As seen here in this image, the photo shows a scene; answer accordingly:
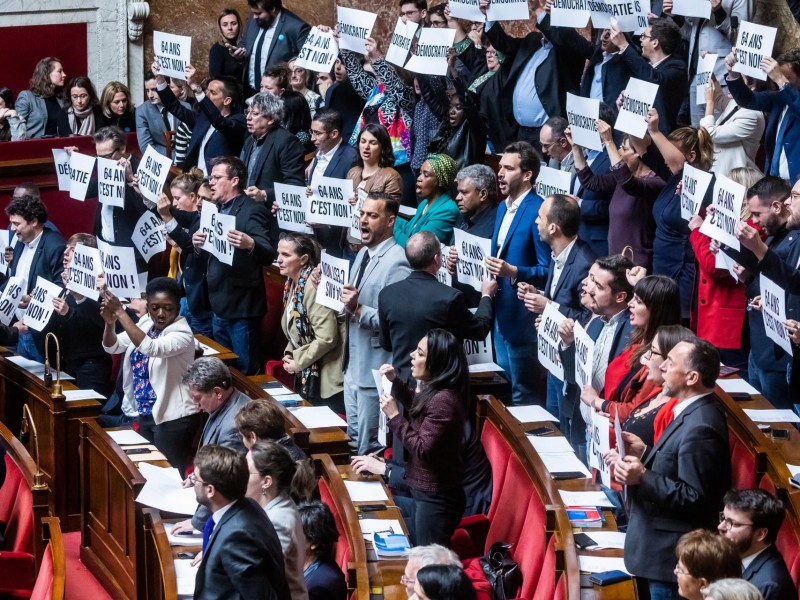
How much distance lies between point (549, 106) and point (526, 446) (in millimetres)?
3512

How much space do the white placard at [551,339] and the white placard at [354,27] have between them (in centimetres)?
339

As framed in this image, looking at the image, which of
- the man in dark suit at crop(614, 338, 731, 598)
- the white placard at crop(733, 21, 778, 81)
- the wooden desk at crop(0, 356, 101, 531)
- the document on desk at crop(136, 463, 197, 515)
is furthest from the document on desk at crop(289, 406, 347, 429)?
the white placard at crop(733, 21, 778, 81)

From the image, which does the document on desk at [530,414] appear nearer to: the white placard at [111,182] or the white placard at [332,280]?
the white placard at [332,280]

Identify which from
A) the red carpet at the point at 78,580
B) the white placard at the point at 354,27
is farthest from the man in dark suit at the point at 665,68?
the red carpet at the point at 78,580

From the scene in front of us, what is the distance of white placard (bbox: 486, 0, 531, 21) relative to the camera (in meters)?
8.36

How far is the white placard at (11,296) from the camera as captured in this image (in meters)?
8.21

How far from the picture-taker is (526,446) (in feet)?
18.4

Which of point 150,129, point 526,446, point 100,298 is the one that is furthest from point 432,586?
point 150,129

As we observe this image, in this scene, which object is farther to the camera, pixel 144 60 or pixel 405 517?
pixel 144 60

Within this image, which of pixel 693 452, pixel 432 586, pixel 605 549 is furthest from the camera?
pixel 605 549

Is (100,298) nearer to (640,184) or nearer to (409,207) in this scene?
(409,207)

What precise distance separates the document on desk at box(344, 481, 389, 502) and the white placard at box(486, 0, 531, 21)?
3.67 metres

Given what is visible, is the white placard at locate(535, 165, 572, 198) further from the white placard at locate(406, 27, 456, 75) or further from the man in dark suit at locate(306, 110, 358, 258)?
the man in dark suit at locate(306, 110, 358, 258)

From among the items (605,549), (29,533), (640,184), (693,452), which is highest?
(640,184)
